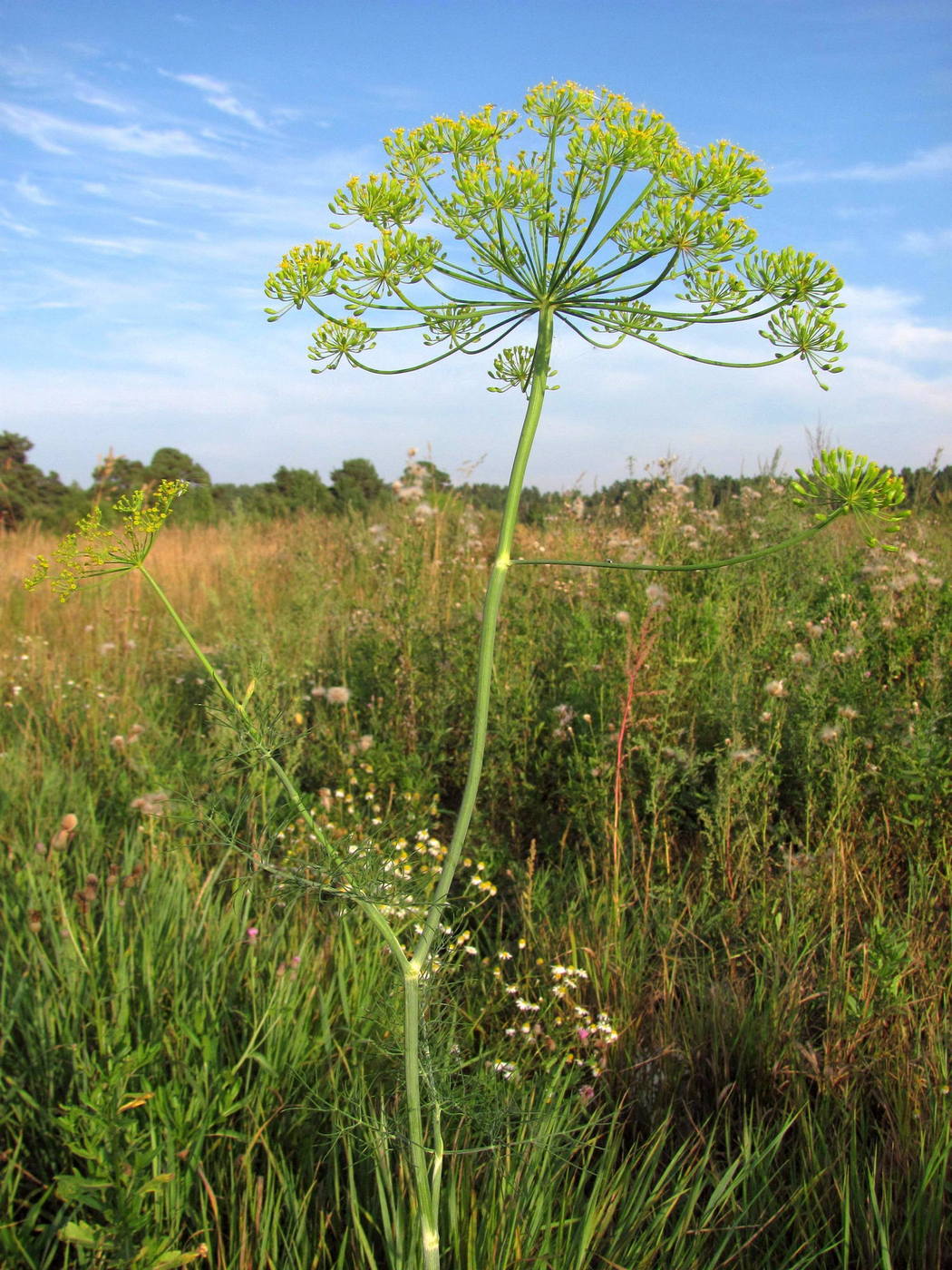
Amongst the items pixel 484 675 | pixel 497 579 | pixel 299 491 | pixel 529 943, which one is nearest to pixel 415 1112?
pixel 484 675

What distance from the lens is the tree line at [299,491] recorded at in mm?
6703

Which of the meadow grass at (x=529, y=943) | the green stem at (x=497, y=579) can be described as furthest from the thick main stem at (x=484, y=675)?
the meadow grass at (x=529, y=943)

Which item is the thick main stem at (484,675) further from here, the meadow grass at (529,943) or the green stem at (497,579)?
the meadow grass at (529,943)

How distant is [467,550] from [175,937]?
169 inches

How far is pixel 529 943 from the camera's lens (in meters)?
2.66

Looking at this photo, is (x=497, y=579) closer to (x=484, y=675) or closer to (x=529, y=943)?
(x=484, y=675)

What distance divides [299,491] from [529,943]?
15022 millimetres

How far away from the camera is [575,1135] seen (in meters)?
1.92

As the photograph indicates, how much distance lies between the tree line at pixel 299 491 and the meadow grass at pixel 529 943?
43.7 inches

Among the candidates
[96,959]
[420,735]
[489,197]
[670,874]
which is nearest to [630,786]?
[670,874]

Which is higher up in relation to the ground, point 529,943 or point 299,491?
point 299,491

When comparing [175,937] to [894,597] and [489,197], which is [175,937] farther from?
[894,597]

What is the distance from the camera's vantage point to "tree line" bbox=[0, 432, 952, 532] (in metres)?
6.70

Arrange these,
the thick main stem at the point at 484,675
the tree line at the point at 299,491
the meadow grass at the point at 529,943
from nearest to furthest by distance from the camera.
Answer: the thick main stem at the point at 484,675, the meadow grass at the point at 529,943, the tree line at the point at 299,491
